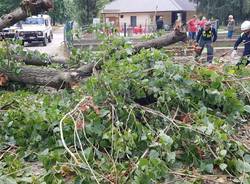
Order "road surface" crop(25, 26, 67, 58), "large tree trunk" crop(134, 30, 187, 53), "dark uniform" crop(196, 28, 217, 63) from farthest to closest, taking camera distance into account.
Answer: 1. "dark uniform" crop(196, 28, 217, 63)
2. "road surface" crop(25, 26, 67, 58)
3. "large tree trunk" crop(134, 30, 187, 53)

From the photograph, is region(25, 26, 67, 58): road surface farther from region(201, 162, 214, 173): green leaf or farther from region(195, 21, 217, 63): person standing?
region(201, 162, 214, 173): green leaf

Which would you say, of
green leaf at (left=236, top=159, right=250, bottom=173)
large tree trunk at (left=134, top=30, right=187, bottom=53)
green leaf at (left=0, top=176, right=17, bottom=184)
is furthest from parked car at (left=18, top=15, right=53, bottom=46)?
green leaf at (left=236, top=159, right=250, bottom=173)

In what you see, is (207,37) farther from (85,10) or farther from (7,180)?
(85,10)

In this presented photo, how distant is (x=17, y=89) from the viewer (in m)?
6.25

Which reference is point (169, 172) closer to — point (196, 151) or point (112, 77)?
point (196, 151)

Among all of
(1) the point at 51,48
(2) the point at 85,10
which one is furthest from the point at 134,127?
(2) the point at 85,10

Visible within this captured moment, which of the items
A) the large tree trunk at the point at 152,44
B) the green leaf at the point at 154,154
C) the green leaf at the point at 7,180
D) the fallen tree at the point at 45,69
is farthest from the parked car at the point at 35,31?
the green leaf at the point at 154,154

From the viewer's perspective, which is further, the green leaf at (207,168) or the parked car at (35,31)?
the parked car at (35,31)

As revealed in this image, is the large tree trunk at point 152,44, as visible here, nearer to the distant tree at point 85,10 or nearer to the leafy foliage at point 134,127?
the leafy foliage at point 134,127

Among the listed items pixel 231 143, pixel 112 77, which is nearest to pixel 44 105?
pixel 112 77

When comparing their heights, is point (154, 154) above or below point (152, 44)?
below

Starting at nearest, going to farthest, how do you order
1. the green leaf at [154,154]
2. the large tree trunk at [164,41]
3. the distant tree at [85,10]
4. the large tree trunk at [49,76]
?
the green leaf at [154,154] < the large tree trunk at [49,76] < the large tree trunk at [164,41] < the distant tree at [85,10]

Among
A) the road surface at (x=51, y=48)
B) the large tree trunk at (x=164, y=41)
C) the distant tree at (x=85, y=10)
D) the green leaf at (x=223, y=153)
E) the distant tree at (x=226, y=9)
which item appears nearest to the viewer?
the green leaf at (x=223, y=153)

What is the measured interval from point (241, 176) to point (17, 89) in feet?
12.1
